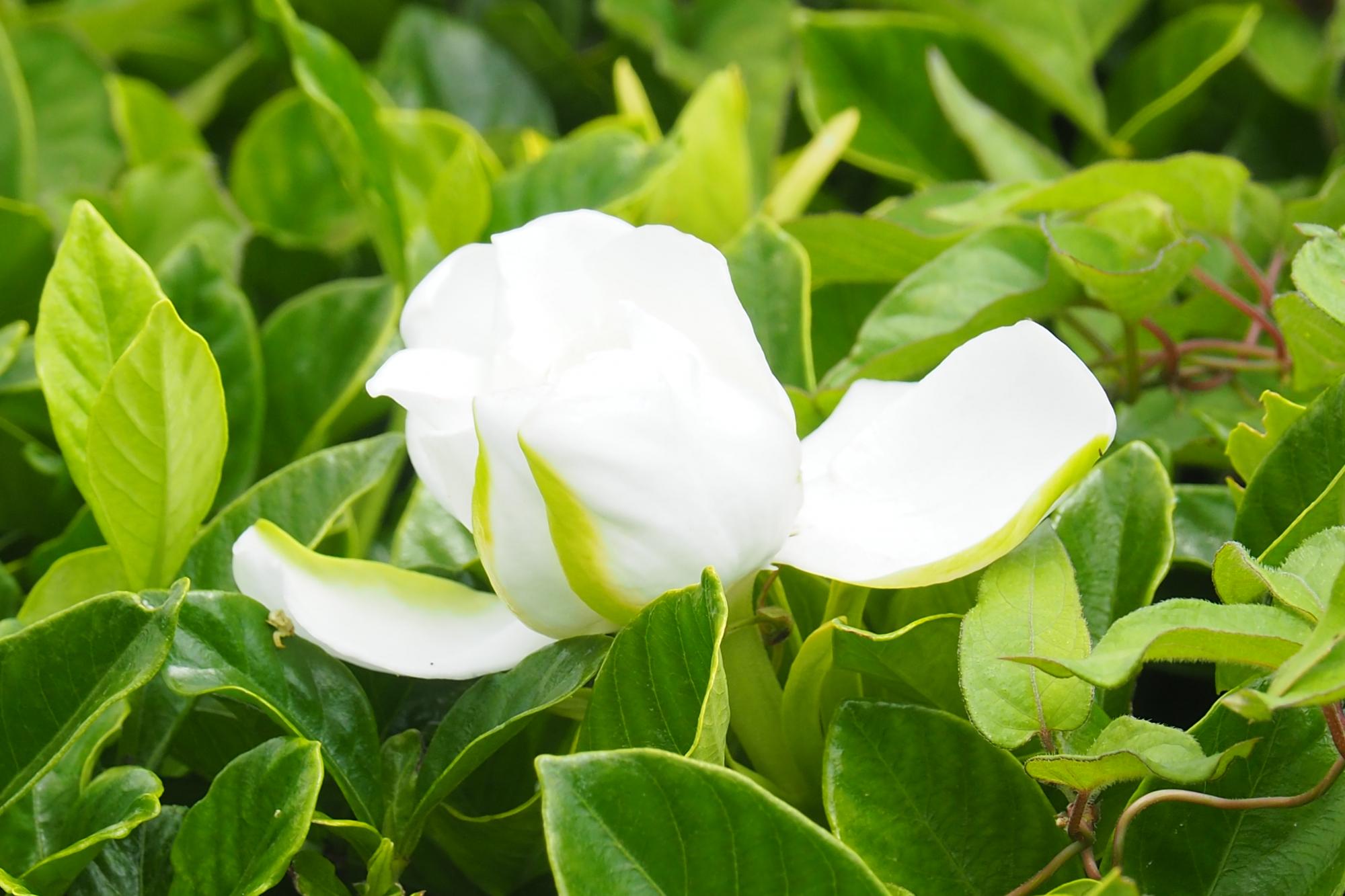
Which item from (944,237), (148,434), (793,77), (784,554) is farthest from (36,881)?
(793,77)

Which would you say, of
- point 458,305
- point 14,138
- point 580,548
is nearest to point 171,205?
point 14,138

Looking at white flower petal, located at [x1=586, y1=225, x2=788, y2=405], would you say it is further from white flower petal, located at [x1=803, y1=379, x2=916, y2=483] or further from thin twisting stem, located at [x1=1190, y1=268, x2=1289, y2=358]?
thin twisting stem, located at [x1=1190, y1=268, x2=1289, y2=358]

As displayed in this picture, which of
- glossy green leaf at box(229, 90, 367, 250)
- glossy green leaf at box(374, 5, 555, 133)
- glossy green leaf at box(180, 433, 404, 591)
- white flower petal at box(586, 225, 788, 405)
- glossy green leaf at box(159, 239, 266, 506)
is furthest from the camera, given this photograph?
glossy green leaf at box(374, 5, 555, 133)

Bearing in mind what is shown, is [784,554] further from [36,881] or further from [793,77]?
[793,77]

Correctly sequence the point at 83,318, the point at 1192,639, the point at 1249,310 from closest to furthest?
the point at 1192,639, the point at 83,318, the point at 1249,310

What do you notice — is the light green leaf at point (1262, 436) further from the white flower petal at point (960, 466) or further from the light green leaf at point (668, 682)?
the light green leaf at point (668, 682)

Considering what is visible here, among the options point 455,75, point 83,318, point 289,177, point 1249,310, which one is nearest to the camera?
point 83,318

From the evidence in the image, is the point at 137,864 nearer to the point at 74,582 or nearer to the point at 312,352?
the point at 74,582

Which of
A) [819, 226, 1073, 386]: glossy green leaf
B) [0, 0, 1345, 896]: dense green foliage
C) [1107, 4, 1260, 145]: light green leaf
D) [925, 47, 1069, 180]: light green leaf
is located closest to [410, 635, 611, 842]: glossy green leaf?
[0, 0, 1345, 896]: dense green foliage
